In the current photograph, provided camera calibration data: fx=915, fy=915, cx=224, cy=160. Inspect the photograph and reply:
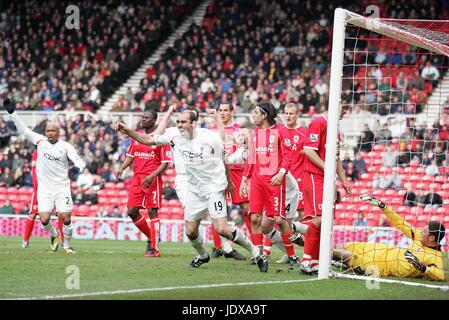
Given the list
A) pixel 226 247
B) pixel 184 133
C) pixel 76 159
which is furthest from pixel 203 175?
pixel 76 159

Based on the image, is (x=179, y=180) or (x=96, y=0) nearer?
(x=179, y=180)

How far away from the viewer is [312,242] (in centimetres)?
1184

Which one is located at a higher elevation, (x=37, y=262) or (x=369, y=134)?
(x=369, y=134)

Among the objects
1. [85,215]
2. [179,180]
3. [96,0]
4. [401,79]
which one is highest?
[96,0]

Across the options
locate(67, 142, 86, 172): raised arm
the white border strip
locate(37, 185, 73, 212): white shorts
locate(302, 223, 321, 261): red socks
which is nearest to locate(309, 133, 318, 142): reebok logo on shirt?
locate(302, 223, 321, 261): red socks

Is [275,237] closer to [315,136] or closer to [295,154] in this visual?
[295,154]

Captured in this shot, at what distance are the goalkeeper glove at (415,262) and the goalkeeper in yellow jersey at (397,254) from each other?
196 mm

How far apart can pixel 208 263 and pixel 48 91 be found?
2022 cm

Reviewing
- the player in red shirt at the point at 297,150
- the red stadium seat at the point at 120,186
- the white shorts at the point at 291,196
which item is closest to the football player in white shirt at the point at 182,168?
the white shorts at the point at 291,196

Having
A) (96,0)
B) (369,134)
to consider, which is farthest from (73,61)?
(369,134)

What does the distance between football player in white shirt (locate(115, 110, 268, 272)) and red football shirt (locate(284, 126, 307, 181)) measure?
2546 millimetres

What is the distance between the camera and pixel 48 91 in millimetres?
32500

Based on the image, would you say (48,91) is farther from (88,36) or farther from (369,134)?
(369,134)
